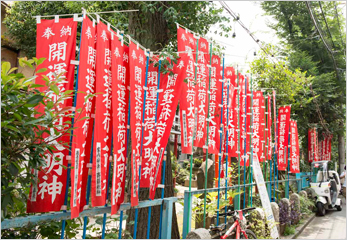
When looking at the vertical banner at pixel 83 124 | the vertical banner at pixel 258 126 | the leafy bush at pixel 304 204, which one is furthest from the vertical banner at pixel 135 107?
the leafy bush at pixel 304 204

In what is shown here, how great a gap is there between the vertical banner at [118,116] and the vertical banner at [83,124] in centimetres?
35

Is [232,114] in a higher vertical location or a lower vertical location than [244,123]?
higher

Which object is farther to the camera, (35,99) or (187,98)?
(187,98)

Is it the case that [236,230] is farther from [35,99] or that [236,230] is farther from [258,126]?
[35,99]

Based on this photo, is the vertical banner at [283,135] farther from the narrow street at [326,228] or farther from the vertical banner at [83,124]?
the vertical banner at [83,124]

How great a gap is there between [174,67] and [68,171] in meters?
2.86

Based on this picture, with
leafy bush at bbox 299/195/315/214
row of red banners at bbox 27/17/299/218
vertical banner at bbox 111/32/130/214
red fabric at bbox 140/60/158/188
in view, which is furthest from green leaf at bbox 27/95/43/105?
leafy bush at bbox 299/195/315/214

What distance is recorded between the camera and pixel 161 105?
5480mm

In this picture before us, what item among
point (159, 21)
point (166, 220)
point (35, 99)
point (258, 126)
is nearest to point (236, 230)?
point (166, 220)

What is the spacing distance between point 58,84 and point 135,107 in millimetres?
1349

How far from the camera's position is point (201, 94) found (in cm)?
656

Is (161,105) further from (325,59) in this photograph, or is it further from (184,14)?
(325,59)

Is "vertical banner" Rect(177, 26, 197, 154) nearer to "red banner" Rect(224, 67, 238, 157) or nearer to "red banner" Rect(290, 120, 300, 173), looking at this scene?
"red banner" Rect(224, 67, 238, 157)

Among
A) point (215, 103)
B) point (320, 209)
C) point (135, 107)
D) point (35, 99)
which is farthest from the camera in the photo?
point (320, 209)
